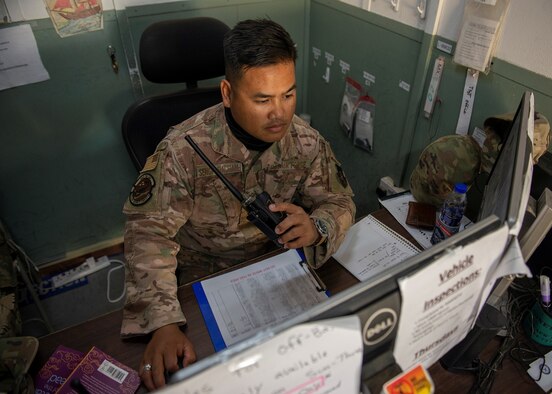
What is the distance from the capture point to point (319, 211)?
1.10 meters

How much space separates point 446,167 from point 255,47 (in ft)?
2.19

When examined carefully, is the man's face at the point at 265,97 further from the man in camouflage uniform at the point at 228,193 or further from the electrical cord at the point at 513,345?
the electrical cord at the point at 513,345

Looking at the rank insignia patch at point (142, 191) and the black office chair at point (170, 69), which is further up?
the black office chair at point (170, 69)

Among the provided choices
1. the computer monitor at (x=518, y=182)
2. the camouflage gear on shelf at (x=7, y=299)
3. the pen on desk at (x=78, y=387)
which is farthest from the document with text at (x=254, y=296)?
the camouflage gear on shelf at (x=7, y=299)

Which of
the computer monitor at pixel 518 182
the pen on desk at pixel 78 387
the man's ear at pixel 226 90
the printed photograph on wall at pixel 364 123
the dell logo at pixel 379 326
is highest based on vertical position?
the computer monitor at pixel 518 182

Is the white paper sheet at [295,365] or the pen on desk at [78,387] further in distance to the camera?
the pen on desk at [78,387]

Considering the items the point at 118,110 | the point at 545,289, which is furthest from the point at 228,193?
the point at 118,110

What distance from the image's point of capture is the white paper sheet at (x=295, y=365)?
39cm

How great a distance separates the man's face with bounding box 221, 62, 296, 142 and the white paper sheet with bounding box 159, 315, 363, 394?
659 mm

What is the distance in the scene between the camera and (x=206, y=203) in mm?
1137

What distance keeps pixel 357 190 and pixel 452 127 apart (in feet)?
2.50

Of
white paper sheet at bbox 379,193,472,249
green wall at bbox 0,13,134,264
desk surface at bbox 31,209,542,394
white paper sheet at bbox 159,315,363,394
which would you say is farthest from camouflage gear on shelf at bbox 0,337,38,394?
green wall at bbox 0,13,134,264

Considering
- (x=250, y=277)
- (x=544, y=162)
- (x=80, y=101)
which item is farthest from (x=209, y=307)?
(x=80, y=101)

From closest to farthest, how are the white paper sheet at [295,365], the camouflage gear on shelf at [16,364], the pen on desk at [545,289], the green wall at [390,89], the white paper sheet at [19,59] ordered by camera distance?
the white paper sheet at [295,365] → the camouflage gear on shelf at [16,364] → the pen on desk at [545,289] → the green wall at [390,89] → the white paper sheet at [19,59]
